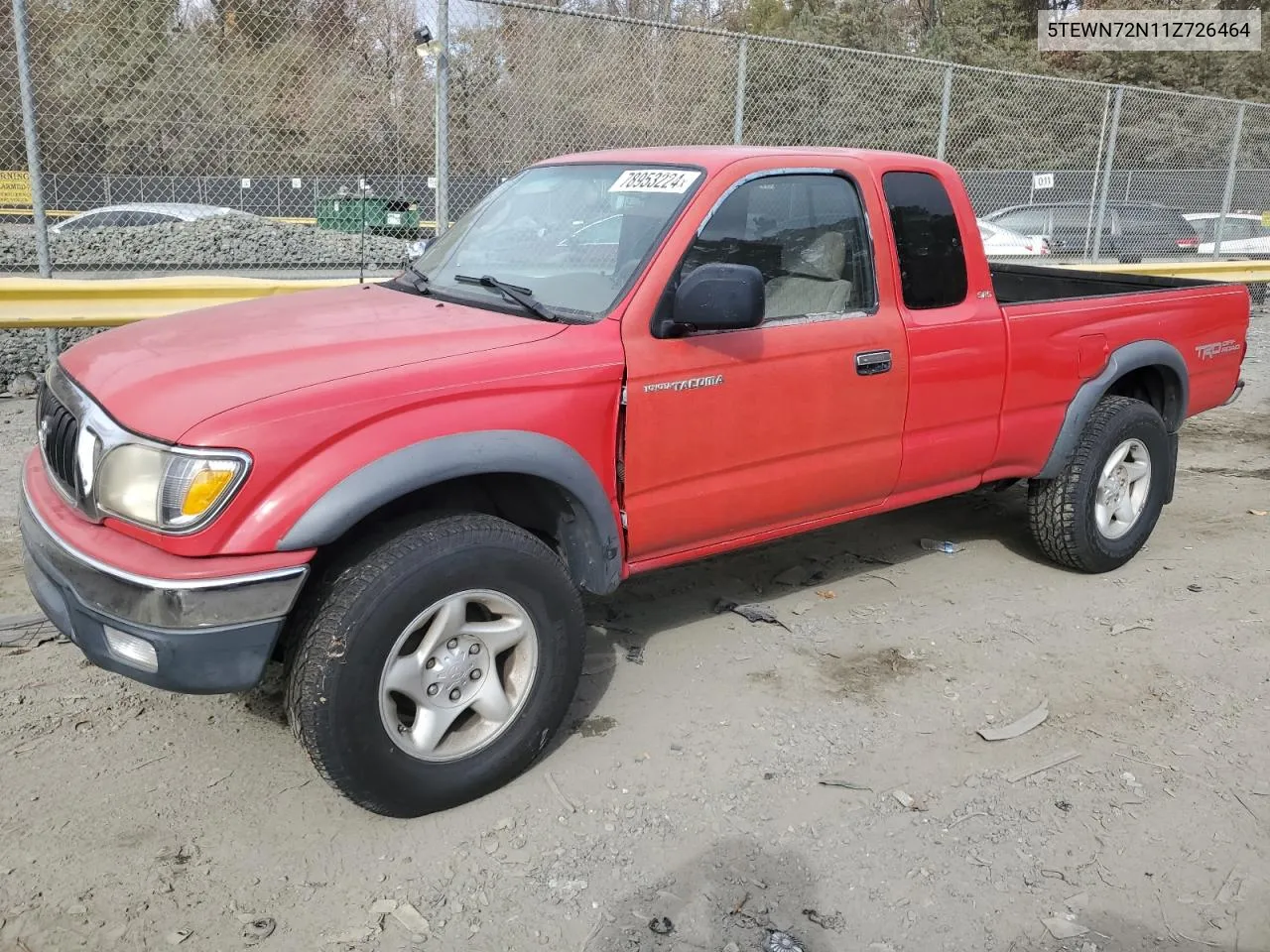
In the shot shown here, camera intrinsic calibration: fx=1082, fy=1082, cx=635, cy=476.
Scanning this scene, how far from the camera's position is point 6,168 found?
7.19 meters

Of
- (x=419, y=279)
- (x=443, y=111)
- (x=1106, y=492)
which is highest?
(x=443, y=111)

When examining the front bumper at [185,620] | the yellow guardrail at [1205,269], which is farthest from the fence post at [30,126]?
the yellow guardrail at [1205,269]

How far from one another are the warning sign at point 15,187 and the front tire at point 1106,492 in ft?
20.7

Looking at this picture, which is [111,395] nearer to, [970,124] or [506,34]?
[506,34]

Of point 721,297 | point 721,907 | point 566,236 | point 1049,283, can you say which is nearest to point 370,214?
point 1049,283

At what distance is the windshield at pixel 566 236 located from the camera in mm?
3514

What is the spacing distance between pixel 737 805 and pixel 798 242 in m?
1.97

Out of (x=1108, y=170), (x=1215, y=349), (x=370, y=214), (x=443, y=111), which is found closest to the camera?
(x=1215, y=349)

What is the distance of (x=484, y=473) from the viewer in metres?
3.05

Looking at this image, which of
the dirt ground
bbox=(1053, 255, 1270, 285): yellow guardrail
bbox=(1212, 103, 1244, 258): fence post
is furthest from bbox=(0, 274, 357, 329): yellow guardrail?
bbox=(1212, 103, 1244, 258): fence post

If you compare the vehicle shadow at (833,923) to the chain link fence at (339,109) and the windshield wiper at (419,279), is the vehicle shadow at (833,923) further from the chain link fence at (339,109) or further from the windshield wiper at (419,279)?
the chain link fence at (339,109)

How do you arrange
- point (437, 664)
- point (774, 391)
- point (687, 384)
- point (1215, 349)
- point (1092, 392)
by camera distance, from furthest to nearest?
point (1215, 349)
point (1092, 392)
point (774, 391)
point (687, 384)
point (437, 664)

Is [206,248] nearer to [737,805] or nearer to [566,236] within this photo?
[566,236]

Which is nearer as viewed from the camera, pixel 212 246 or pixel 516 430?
pixel 516 430
